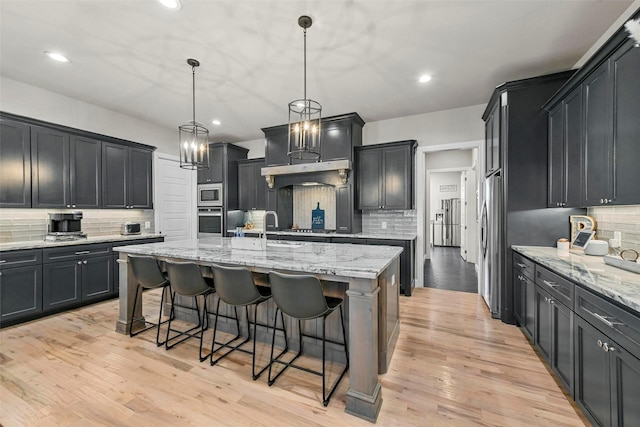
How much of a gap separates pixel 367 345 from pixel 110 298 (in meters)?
4.18

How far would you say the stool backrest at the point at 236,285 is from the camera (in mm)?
2092

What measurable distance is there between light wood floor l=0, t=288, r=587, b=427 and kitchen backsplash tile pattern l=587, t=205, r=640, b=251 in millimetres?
1226

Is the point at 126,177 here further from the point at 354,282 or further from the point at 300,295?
the point at 354,282

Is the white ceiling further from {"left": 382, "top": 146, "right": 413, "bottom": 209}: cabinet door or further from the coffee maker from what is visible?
the coffee maker

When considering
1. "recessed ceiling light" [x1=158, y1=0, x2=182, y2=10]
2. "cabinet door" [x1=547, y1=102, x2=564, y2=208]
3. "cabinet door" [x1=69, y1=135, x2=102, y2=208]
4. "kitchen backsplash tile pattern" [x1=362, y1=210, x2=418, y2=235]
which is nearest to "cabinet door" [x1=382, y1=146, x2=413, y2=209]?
"kitchen backsplash tile pattern" [x1=362, y1=210, x2=418, y2=235]

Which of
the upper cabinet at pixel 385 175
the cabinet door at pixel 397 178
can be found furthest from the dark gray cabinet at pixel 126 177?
the cabinet door at pixel 397 178

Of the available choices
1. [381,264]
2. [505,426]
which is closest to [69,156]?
[381,264]

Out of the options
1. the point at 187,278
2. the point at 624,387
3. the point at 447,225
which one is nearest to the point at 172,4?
the point at 187,278

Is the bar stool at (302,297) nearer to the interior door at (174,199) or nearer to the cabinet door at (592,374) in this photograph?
the cabinet door at (592,374)

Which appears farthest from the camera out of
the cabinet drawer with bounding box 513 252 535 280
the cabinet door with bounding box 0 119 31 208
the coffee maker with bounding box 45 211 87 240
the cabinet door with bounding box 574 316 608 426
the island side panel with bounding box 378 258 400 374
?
the coffee maker with bounding box 45 211 87 240

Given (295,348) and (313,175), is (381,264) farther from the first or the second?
(313,175)

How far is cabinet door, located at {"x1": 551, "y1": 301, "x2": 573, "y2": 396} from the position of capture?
178 centimetres

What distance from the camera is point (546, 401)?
1851 millimetres

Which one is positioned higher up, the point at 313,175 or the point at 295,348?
the point at 313,175
